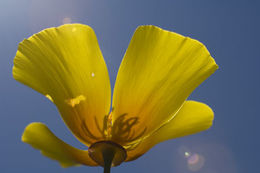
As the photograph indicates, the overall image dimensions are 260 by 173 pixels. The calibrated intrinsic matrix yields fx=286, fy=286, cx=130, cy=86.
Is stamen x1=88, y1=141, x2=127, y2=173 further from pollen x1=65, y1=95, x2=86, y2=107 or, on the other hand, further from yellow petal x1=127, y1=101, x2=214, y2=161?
pollen x1=65, y1=95, x2=86, y2=107

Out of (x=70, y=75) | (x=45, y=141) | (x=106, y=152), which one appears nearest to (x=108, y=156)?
(x=106, y=152)

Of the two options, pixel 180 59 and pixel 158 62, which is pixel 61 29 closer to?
pixel 158 62

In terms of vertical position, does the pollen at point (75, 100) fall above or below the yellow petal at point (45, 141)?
above

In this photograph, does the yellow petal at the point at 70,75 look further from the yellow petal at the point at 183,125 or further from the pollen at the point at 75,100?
the yellow petal at the point at 183,125

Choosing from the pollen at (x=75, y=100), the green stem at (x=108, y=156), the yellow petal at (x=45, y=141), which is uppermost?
the pollen at (x=75, y=100)

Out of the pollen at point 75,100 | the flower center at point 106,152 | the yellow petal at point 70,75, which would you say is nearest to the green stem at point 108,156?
the flower center at point 106,152

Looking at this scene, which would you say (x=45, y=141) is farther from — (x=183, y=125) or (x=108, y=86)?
(x=183, y=125)

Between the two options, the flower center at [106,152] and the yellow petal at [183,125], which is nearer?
the flower center at [106,152]

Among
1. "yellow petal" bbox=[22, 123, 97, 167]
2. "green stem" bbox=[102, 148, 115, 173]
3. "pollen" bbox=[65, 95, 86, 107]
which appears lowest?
"green stem" bbox=[102, 148, 115, 173]

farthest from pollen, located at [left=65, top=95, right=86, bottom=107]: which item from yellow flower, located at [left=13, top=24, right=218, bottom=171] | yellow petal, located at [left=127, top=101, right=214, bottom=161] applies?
yellow petal, located at [left=127, top=101, right=214, bottom=161]
